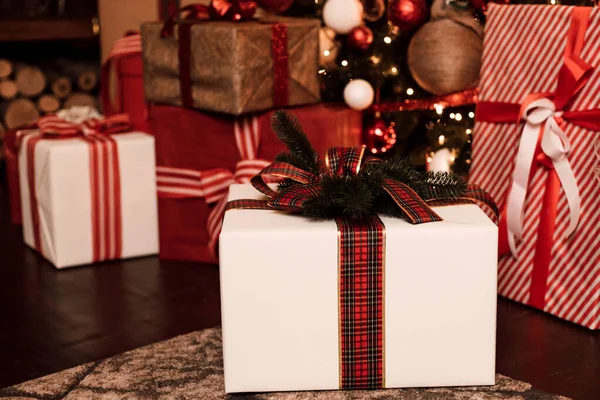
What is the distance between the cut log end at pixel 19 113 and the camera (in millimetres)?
4035

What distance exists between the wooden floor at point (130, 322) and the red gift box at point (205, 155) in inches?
4.5

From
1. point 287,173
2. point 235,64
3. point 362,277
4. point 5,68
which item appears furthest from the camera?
point 5,68

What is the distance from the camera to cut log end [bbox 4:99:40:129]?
13.2 ft

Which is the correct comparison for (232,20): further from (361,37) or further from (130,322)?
(130,322)

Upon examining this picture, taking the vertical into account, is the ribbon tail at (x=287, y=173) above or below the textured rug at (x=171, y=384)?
above

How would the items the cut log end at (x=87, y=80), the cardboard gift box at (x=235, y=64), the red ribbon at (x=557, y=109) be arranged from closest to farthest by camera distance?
the red ribbon at (x=557, y=109)
the cardboard gift box at (x=235, y=64)
the cut log end at (x=87, y=80)

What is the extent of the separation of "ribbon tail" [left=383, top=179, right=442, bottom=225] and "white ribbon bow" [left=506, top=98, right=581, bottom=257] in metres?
0.56

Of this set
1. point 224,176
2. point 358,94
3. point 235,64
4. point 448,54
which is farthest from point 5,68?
point 448,54

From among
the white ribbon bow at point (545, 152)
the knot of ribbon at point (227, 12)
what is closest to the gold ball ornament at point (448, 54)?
the white ribbon bow at point (545, 152)

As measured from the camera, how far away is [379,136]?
272 cm

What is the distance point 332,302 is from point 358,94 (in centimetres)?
101

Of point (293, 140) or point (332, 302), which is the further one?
point (293, 140)

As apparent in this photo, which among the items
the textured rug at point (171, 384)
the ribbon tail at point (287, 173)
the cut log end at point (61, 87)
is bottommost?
the textured rug at point (171, 384)

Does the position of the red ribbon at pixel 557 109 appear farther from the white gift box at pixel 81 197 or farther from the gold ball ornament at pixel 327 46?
the white gift box at pixel 81 197
